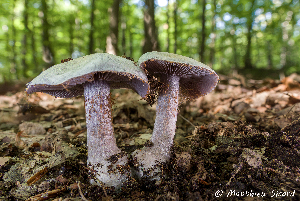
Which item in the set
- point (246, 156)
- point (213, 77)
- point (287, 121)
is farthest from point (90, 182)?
point (287, 121)

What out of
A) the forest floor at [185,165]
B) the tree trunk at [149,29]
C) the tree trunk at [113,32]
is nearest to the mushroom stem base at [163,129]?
the forest floor at [185,165]

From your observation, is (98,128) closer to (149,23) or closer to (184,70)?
(184,70)

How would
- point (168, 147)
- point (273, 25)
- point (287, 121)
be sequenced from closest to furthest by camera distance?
point (168, 147), point (287, 121), point (273, 25)

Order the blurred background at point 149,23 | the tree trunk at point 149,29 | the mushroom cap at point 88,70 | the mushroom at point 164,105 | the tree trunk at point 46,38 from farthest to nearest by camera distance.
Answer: the tree trunk at point 46,38
the blurred background at point 149,23
the tree trunk at point 149,29
the mushroom at point 164,105
the mushroom cap at point 88,70

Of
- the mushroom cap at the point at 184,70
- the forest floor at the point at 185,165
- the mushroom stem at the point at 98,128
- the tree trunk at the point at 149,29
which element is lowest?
the forest floor at the point at 185,165

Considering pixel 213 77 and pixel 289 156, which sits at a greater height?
pixel 213 77

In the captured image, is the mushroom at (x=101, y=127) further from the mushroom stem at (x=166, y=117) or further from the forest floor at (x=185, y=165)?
the mushroom stem at (x=166, y=117)

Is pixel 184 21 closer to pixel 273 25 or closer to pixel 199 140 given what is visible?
pixel 273 25
